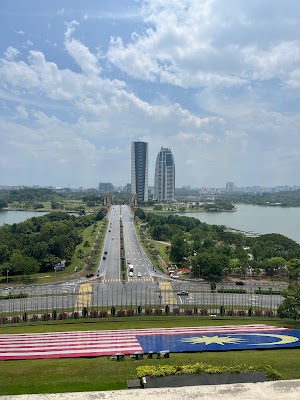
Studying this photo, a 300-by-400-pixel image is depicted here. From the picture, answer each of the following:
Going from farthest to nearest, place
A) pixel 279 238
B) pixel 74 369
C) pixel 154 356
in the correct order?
pixel 279 238, pixel 154 356, pixel 74 369

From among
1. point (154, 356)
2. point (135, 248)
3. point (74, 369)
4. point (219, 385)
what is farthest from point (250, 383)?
point (135, 248)

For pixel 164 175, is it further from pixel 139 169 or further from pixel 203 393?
pixel 203 393

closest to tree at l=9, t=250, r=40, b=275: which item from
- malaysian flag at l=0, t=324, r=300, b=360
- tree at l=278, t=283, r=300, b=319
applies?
malaysian flag at l=0, t=324, r=300, b=360

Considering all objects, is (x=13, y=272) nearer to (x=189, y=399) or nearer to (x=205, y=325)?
(x=205, y=325)

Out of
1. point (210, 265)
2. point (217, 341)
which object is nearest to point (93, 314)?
point (217, 341)

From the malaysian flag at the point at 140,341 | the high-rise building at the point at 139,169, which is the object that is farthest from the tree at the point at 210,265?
the high-rise building at the point at 139,169

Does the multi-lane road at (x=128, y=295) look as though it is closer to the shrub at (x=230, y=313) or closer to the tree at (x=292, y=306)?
the shrub at (x=230, y=313)

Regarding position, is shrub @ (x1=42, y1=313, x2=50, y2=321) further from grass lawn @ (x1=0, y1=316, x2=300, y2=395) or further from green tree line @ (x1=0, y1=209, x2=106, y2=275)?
green tree line @ (x1=0, y1=209, x2=106, y2=275)
